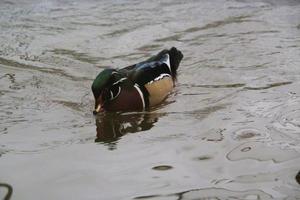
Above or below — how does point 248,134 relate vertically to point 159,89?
below

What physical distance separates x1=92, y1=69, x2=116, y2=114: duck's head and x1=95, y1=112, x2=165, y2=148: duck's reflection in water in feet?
0.42

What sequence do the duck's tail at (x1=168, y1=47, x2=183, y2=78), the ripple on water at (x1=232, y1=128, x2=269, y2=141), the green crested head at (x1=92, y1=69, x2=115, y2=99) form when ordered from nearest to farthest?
the ripple on water at (x1=232, y1=128, x2=269, y2=141) → the green crested head at (x1=92, y1=69, x2=115, y2=99) → the duck's tail at (x1=168, y1=47, x2=183, y2=78)

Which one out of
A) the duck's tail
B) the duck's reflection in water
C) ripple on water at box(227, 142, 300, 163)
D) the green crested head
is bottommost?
ripple on water at box(227, 142, 300, 163)

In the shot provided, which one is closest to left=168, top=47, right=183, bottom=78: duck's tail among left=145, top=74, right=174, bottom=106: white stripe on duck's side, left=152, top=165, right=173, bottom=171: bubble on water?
left=145, top=74, right=174, bottom=106: white stripe on duck's side

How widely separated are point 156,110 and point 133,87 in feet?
1.27

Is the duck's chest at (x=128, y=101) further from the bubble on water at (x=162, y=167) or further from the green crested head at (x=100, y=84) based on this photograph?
the bubble on water at (x=162, y=167)

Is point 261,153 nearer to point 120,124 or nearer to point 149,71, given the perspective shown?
point 120,124

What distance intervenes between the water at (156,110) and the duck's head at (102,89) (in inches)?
5.8

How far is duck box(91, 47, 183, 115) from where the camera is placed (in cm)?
677

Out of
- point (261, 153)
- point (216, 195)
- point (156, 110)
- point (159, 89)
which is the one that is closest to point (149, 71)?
point (159, 89)

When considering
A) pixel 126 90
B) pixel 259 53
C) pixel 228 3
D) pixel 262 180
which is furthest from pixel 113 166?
pixel 228 3

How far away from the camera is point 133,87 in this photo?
7.14 metres

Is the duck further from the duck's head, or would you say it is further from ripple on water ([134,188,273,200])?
ripple on water ([134,188,273,200])

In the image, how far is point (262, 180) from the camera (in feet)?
15.0
